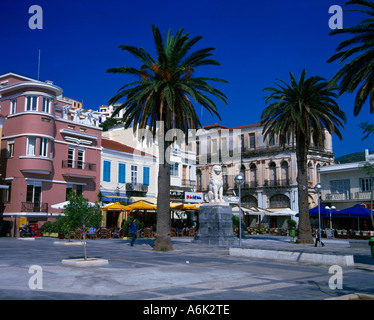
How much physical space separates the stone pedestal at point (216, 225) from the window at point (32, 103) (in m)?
18.1

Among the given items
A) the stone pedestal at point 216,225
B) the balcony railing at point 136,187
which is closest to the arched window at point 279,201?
the balcony railing at point 136,187

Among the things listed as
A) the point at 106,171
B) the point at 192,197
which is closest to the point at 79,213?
the point at 106,171

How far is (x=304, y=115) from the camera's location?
92.2 ft

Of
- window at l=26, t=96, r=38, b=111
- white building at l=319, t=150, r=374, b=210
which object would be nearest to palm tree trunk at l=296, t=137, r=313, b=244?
window at l=26, t=96, r=38, b=111

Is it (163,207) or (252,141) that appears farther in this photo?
(252,141)

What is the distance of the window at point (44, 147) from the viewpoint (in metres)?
36.4

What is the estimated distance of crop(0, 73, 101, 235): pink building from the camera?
116 feet

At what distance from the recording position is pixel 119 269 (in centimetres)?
1400

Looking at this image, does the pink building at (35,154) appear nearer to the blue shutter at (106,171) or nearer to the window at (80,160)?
the window at (80,160)

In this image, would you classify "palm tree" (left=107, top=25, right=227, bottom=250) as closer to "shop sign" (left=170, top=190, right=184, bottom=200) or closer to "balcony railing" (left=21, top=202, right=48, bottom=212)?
"balcony railing" (left=21, top=202, right=48, bottom=212)

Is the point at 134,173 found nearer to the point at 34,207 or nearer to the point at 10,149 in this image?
the point at 34,207

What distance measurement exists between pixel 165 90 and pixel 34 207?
19.6 meters
